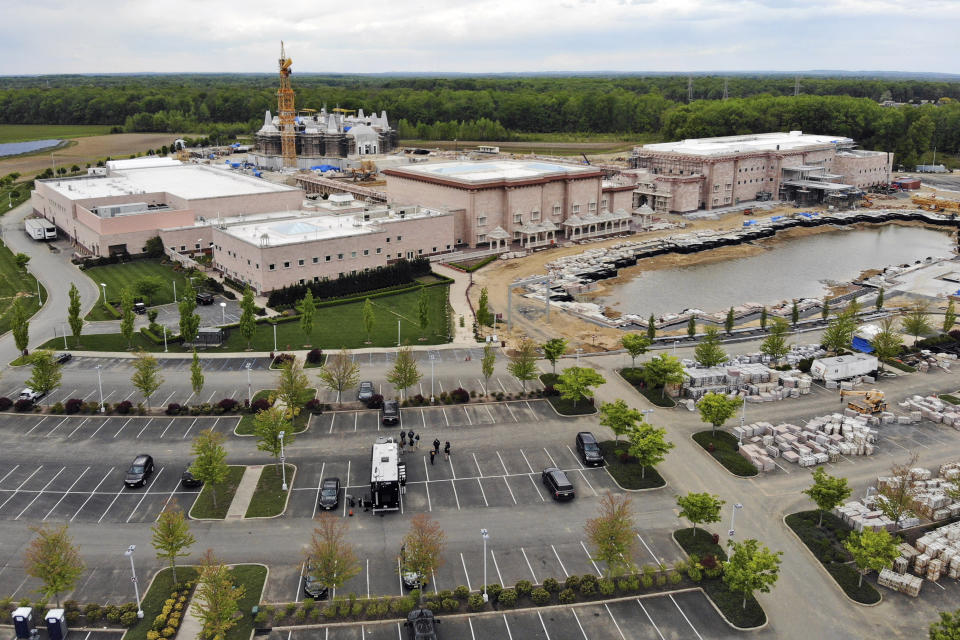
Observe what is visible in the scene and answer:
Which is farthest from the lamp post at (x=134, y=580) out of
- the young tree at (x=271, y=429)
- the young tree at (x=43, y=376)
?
the young tree at (x=43, y=376)

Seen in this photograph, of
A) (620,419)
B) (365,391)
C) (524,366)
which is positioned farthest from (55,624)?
(524,366)

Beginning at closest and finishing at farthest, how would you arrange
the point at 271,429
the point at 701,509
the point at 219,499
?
the point at 701,509
the point at 219,499
the point at 271,429

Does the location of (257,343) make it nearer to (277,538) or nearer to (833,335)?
(277,538)

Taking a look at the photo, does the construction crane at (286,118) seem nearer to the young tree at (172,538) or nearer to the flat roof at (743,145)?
the flat roof at (743,145)

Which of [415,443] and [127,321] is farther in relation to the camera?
[127,321]

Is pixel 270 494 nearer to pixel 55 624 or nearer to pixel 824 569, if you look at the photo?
pixel 55 624

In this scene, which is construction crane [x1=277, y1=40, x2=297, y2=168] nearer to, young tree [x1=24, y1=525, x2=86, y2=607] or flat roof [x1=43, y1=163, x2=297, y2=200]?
flat roof [x1=43, y1=163, x2=297, y2=200]

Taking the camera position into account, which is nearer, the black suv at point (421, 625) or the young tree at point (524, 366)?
the black suv at point (421, 625)
